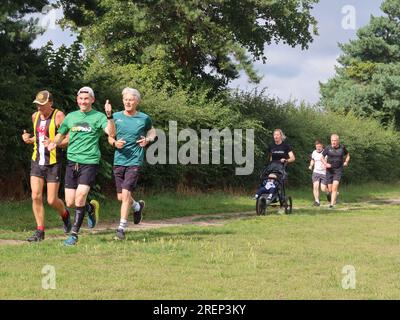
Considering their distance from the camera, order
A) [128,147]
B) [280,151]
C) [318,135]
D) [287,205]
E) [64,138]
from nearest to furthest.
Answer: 1. [64,138]
2. [128,147]
3. [280,151]
4. [287,205]
5. [318,135]

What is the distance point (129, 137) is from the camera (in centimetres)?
1081

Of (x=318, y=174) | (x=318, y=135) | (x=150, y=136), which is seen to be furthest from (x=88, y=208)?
(x=318, y=135)

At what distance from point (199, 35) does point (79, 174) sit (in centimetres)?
1772

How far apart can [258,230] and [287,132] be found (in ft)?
54.6

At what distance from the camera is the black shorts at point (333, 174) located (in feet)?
67.6

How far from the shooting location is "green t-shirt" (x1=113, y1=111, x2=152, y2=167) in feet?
35.5

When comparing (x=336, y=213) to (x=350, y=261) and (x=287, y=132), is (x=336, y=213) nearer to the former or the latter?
(x=350, y=261)

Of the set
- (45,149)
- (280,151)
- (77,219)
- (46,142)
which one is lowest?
(77,219)

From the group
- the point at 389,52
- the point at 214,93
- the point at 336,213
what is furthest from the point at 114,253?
the point at 389,52

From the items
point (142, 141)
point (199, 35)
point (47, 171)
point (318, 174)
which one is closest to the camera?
point (47, 171)

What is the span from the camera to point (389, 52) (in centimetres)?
5322

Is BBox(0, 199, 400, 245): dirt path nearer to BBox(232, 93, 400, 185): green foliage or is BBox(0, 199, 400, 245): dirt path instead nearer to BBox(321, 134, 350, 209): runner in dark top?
BBox(321, 134, 350, 209): runner in dark top

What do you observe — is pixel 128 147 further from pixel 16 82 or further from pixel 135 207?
pixel 16 82

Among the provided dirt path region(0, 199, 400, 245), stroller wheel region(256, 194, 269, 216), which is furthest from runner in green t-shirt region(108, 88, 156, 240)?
stroller wheel region(256, 194, 269, 216)
